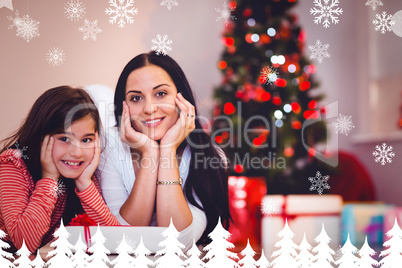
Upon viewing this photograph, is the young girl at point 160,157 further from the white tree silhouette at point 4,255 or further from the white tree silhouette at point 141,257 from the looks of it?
the white tree silhouette at point 4,255

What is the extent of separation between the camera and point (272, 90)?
2.25 metres

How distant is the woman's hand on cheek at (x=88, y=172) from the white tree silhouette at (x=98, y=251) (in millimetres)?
257

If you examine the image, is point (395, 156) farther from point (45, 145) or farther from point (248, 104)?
point (45, 145)

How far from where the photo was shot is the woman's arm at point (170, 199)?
2.07 m

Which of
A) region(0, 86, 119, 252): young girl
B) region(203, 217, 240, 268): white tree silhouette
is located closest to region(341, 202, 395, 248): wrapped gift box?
region(203, 217, 240, 268): white tree silhouette
